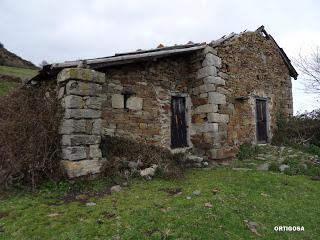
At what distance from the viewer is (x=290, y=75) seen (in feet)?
41.9

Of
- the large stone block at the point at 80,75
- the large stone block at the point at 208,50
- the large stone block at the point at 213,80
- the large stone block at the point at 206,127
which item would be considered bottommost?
the large stone block at the point at 206,127

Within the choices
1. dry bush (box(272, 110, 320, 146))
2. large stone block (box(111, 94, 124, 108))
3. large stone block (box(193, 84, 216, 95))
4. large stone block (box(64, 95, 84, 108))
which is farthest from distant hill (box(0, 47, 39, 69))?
dry bush (box(272, 110, 320, 146))

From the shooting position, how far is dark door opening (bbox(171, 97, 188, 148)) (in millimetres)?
8531

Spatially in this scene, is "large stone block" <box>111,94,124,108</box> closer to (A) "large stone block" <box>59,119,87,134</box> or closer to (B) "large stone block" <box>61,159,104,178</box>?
(A) "large stone block" <box>59,119,87,134</box>

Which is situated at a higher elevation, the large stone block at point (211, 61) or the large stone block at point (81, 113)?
the large stone block at point (211, 61)

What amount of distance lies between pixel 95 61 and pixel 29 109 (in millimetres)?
1963

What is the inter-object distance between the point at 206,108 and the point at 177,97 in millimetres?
938

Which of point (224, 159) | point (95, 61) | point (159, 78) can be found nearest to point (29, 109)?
point (95, 61)

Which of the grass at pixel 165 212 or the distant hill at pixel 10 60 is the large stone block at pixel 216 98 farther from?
the distant hill at pixel 10 60

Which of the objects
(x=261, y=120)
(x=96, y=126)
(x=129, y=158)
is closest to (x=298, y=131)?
(x=261, y=120)

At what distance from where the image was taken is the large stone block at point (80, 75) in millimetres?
5953

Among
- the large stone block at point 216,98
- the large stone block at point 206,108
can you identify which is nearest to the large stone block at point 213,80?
the large stone block at point 216,98

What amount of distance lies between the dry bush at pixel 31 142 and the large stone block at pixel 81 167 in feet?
0.71

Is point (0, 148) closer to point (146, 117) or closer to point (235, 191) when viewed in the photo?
point (146, 117)
